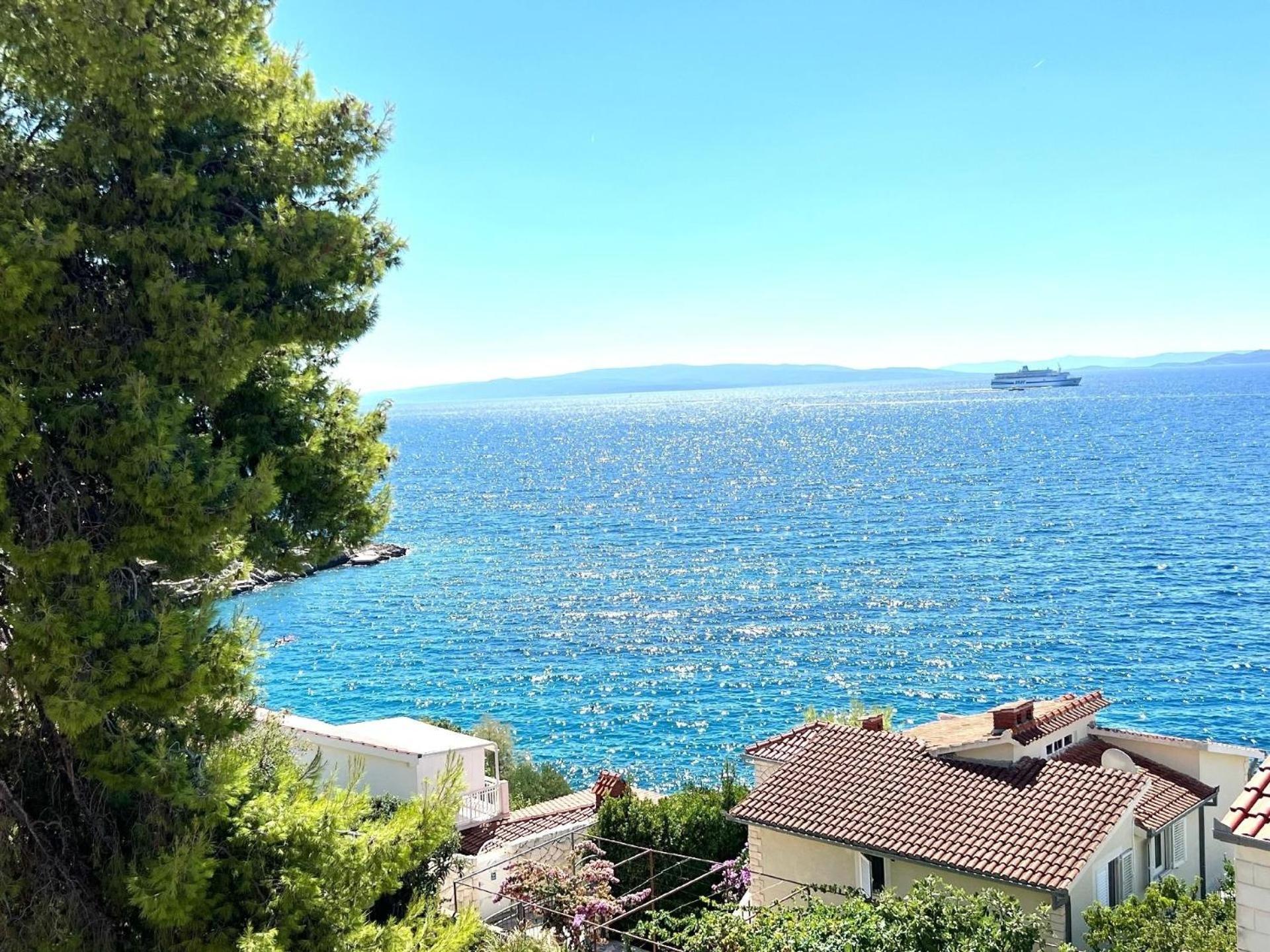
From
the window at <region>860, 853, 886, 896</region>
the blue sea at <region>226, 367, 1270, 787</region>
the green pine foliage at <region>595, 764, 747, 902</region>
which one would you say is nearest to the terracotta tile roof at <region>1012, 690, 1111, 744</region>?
the window at <region>860, 853, 886, 896</region>

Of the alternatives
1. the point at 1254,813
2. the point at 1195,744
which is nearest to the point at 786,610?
the point at 1195,744

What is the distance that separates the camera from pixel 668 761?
35.3 m

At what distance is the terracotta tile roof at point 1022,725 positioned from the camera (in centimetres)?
1778

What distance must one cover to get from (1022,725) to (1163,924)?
6.01 meters

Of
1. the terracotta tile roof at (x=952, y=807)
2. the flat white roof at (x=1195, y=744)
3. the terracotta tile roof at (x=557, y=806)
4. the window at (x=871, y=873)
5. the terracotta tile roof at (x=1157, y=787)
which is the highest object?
the terracotta tile roof at (x=952, y=807)

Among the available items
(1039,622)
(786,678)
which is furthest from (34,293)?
(1039,622)

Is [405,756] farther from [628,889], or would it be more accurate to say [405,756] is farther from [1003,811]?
[1003,811]

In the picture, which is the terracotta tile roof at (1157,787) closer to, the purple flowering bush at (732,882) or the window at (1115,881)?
the window at (1115,881)

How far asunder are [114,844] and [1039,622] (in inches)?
1877

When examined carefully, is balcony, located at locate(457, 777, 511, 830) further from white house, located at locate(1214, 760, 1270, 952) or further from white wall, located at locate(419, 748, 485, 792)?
white house, located at locate(1214, 760, 1270, 952)

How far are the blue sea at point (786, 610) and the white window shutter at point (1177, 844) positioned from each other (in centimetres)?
1454

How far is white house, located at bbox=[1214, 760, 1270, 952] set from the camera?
7.85 m

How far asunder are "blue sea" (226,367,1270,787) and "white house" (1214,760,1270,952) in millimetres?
8467

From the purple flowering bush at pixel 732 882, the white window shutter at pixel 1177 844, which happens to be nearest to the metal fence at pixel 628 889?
the purple flowering bush at pixel 732 882
